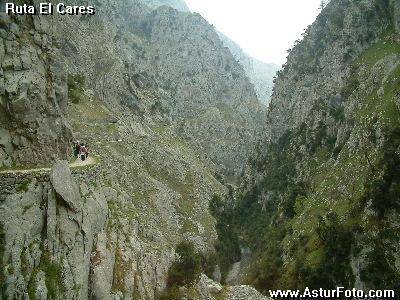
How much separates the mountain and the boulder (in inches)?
1548

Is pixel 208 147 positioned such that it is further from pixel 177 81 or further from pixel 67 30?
pixel 67 30

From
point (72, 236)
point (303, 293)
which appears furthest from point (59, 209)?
point (303, 293)

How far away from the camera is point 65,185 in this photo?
126ft

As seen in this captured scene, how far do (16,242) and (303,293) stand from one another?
147ft

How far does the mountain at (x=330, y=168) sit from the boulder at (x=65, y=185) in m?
39.3

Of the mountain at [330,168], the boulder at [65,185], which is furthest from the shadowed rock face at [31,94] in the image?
A: the mountain at [330,168]

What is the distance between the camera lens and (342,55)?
112 m

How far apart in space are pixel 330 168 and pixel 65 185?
199ft

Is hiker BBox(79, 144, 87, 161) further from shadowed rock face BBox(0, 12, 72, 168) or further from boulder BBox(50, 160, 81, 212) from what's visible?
boulder BBox(50, 160, 81, 212)

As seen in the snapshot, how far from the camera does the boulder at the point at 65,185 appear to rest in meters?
37.5

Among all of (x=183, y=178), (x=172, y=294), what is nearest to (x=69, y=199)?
(x=172, y=294)

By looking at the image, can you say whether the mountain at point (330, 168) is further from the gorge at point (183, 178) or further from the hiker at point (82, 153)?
the hiker at point (82, 153)

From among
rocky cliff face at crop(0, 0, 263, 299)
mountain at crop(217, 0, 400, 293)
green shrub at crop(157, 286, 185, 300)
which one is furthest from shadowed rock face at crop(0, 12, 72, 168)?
mountain at crop(217, 0, 400, 293)

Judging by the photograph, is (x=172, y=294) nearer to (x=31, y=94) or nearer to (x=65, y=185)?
(x=65, y=185)
